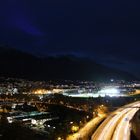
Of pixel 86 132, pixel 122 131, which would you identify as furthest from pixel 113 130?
pixel 86 132

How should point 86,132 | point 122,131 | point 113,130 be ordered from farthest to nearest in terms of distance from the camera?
1. point 113,130
2. point 122,131
3. point 86,132

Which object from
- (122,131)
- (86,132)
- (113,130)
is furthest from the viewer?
(113,130)

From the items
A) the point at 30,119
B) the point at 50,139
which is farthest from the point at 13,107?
the point at 50,139

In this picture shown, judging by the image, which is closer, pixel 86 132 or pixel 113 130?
pixel 86 132

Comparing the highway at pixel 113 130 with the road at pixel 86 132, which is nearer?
the road at pixel 86 132

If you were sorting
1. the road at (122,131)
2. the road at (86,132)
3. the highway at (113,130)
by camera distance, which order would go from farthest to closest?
the highway at (113,130)
the road at (122,131)
the road at (86,132)

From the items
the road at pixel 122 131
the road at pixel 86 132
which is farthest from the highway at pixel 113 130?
the road at pixel 86 132

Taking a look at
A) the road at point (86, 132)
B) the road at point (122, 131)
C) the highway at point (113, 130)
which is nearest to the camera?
the road at point (86, 132)

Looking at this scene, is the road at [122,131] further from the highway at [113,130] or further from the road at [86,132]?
the road at [86,132]

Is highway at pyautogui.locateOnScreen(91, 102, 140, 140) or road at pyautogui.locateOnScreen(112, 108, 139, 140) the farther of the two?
highway at pyautogui.locateOnScreen(91, 102, 140, 140)

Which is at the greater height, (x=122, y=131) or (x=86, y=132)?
(x=86, y=132)

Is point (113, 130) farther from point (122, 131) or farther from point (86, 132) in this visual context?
point (86, 132)

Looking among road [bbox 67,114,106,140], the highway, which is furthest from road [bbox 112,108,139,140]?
road [bbox 67,114,106,140]

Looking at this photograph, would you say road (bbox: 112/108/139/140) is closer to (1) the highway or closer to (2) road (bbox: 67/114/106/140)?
(1) the highway
